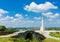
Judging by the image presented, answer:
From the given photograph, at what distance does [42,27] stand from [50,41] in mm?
15525

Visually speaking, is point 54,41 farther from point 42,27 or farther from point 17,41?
point 42,27

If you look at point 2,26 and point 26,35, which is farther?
point 2,26

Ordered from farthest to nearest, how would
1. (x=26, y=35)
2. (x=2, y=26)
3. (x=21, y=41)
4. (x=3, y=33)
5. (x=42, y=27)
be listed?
(x=42, y=27)
(x=2, y=26)
(x=3, y=33)
(x=26, y=35)
(x=21, y=41)

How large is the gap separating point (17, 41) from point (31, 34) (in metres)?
6.13

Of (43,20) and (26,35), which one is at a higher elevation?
(43,20)

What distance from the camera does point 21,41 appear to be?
19.3 m

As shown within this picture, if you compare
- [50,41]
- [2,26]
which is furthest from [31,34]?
[2,26]

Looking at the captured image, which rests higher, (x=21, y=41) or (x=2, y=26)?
(x=2, y=26)

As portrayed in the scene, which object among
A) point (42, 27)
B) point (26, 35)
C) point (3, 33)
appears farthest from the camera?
point (42, 27)

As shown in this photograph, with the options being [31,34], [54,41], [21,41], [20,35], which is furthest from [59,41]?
[21,41]

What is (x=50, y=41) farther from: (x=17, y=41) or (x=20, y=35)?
(x=17, y=41)

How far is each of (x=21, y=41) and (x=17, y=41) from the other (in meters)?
0.48

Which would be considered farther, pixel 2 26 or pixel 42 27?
pixel 42 27

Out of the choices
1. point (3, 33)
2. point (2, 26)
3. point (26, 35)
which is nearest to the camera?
point (26, 35)
